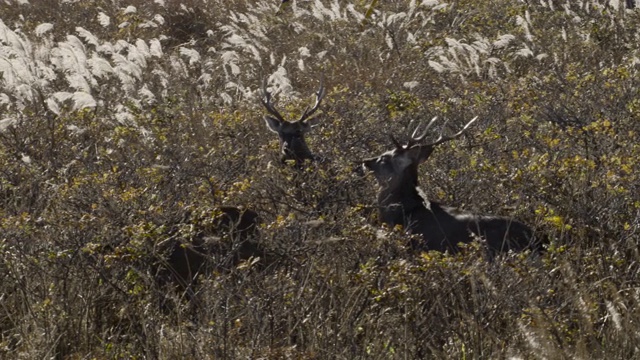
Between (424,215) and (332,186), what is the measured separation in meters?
0.73

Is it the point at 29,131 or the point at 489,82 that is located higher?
the point at 29,131

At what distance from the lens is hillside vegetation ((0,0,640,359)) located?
16.3ft

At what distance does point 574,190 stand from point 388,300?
8.26ft

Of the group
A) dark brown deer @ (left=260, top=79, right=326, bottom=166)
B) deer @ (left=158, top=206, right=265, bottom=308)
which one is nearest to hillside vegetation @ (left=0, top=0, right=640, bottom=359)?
deer @ (left=158, top=206, right=265, bottom=308)

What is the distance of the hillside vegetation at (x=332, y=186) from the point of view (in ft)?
16.3

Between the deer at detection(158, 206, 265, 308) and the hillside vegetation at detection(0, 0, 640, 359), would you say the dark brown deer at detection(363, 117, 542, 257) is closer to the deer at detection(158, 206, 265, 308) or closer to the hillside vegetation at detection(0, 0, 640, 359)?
the hillside vegetation at detection(0, 0, 640, 359)

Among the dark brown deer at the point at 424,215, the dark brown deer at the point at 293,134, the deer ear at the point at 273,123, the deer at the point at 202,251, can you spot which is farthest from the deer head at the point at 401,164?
the deer at the point at 202,251

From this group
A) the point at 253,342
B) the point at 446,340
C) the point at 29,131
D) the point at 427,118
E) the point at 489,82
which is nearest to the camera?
A: the point at 253,342

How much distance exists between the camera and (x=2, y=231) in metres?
6.36

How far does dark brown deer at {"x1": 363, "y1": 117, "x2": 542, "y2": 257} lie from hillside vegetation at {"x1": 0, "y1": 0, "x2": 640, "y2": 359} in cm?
19

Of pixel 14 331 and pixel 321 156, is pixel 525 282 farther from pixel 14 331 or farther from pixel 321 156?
pixel 321 156

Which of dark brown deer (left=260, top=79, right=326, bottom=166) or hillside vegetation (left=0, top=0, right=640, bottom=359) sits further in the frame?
dark brown deer (left=260, top=79, right=326, bottom=166)

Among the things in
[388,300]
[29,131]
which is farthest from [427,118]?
[388,300]

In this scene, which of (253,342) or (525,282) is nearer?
(253,342)
